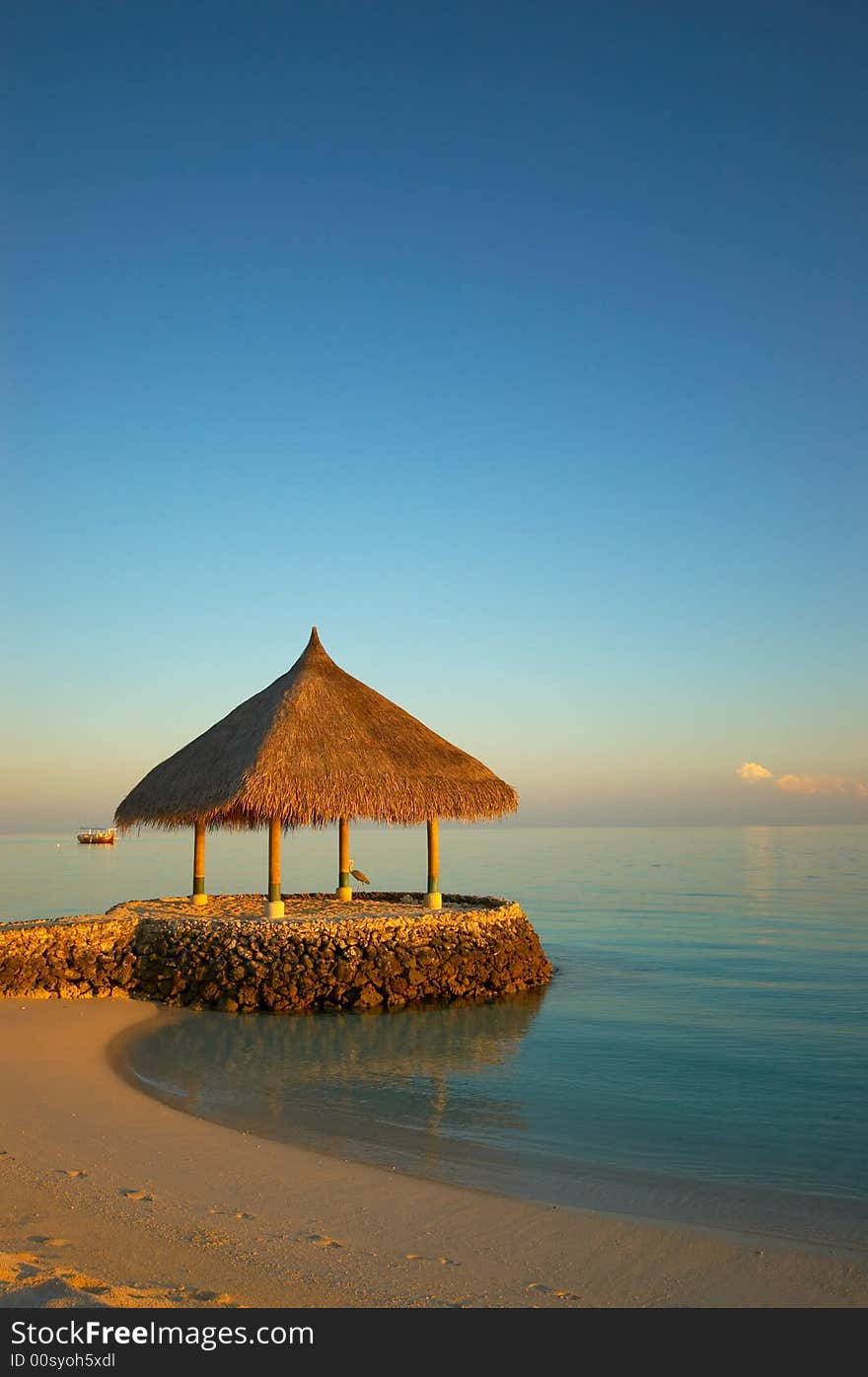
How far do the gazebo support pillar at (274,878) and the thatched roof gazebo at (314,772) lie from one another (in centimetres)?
2

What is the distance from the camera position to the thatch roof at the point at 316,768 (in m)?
14.2

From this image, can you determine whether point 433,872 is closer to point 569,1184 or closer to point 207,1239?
point 569,1184

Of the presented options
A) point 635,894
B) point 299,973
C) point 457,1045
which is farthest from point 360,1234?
point 635,894

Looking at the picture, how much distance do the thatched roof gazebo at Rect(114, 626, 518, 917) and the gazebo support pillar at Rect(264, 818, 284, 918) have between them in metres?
0.02

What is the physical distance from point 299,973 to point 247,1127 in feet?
16.3

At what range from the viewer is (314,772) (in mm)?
14328

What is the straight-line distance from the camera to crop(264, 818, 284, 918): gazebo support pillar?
14242 mm

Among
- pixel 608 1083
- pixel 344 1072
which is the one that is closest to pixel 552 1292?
pixel 344 1072

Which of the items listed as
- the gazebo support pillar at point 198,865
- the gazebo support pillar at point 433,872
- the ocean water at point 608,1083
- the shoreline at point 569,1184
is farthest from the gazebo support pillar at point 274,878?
the shoreline at point 569,1184

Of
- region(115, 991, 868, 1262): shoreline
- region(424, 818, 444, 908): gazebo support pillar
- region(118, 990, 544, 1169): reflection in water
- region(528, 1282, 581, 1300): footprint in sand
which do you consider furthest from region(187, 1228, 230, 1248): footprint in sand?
region(424, 818, 444, 908): gazebo support pillar

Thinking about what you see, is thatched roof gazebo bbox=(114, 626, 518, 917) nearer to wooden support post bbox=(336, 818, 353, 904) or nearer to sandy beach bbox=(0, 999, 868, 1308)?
wooden support post bbox=(336, 818, 353, 904)

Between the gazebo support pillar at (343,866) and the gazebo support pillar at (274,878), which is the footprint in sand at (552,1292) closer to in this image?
the gazebo support pillar at (274,878)

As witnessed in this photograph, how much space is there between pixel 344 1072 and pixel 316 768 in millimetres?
5004

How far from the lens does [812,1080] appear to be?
35.0 feet
